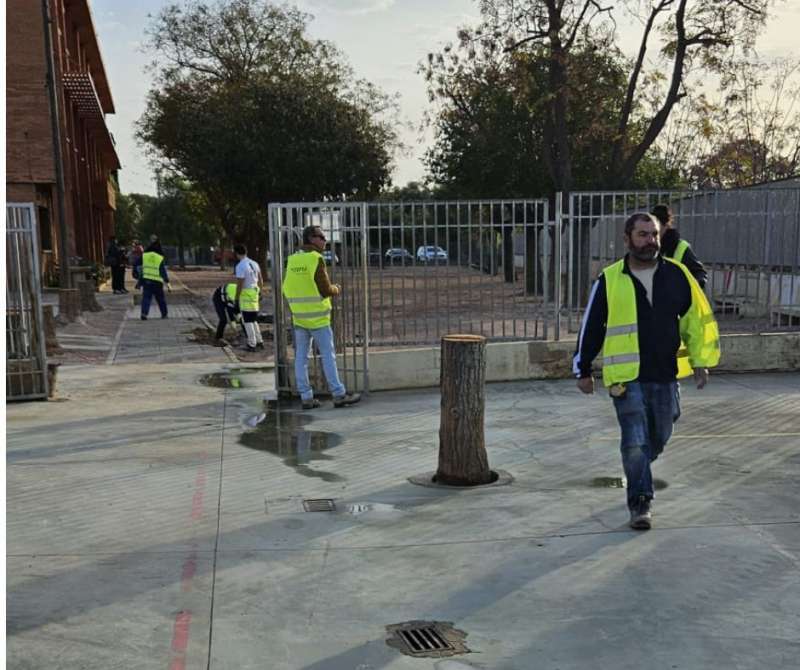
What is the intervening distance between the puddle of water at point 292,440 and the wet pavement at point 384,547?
3 cm

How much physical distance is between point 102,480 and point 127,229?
79706 mm

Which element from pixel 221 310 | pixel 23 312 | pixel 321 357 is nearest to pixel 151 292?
pixel 221 310

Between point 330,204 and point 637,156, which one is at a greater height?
point 637,156

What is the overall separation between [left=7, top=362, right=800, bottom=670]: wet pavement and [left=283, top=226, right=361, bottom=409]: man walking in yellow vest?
0.81 m

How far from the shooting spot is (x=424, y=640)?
3625 mm

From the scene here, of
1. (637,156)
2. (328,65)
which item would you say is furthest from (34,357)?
(328,65)

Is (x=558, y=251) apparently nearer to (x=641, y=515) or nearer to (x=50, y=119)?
(x=641, y=515)

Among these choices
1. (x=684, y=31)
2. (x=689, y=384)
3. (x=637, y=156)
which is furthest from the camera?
(x=637, y=156)

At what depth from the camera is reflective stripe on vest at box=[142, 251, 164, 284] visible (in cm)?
1755

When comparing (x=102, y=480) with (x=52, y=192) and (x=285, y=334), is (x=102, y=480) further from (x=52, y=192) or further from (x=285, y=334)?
(x=52, y=192)

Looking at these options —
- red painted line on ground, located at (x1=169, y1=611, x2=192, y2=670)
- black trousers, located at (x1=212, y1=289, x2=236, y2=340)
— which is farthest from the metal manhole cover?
black trousers, located at (x1=212, y1=289, x2=236, y2=340)

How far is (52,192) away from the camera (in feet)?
90.8

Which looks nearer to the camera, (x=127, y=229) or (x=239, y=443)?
(x=239, y=443)

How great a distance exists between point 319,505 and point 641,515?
78.8 inches
